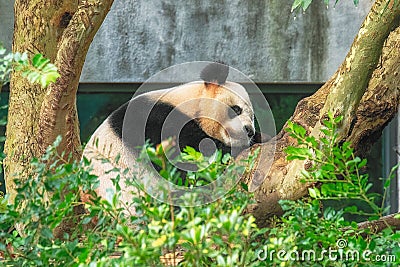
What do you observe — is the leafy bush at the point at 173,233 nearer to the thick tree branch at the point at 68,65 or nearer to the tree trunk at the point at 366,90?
the tree trunk at the point at 366,90

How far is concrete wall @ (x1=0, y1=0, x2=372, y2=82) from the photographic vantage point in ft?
17.7

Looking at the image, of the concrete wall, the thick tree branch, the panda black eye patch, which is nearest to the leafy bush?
the thick tree branch

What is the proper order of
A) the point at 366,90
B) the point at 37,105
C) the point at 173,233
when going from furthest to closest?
the point at 37,105 < the point at 366,90 < the point at 173,233

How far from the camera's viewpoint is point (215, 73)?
3975mm

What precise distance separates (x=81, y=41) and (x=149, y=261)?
5.31ft

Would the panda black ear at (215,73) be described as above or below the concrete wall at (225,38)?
below

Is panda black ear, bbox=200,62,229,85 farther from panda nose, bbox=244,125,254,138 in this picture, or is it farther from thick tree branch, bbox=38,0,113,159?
thick tree branch, bbox=38,0,113,159

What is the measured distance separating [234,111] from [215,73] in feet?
0.93

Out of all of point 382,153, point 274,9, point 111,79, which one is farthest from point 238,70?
point 382,153

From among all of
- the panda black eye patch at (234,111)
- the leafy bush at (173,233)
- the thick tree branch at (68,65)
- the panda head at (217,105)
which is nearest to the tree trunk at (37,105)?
the thick tree branch at (68,65)

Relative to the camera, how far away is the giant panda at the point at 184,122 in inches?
148

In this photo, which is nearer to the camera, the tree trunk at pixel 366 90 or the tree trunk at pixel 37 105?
the tree trunk at pixel 366 90

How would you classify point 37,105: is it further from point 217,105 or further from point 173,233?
point 173,233

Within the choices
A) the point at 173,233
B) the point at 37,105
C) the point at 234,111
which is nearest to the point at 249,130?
the point at 234,111
